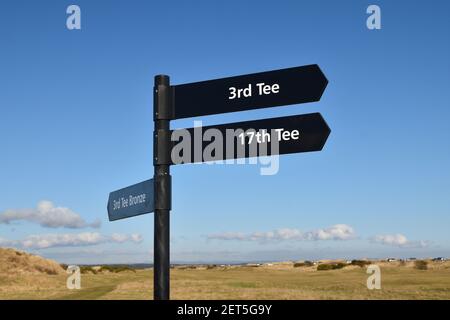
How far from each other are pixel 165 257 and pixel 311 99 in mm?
3385

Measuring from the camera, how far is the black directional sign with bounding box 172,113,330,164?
9.24m

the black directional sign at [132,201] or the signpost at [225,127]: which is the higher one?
the signpost at [225,127]

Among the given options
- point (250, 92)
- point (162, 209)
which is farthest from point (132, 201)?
point (250, 92)

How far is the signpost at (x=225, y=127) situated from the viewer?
9383 mm

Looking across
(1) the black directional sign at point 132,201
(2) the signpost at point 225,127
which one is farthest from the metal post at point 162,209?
(1) the black directional sign at point 132,201

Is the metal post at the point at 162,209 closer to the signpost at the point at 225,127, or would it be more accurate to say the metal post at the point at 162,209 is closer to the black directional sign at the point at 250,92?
the signpost at the point at 225,127

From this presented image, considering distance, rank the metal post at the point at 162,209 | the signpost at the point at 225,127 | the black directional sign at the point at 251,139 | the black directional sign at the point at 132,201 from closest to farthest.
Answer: the black directional sign at the point at 251,139 → the signpost at the point at 225,127 → the metal post at the point at 162,209 → the black directional sign at the point at 132,201

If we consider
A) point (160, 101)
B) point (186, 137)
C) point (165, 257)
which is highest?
point (160, 101)

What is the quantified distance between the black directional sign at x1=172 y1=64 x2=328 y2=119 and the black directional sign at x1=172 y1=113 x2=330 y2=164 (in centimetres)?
28

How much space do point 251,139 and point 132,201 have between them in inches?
97.3

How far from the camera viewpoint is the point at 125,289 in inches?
1013
